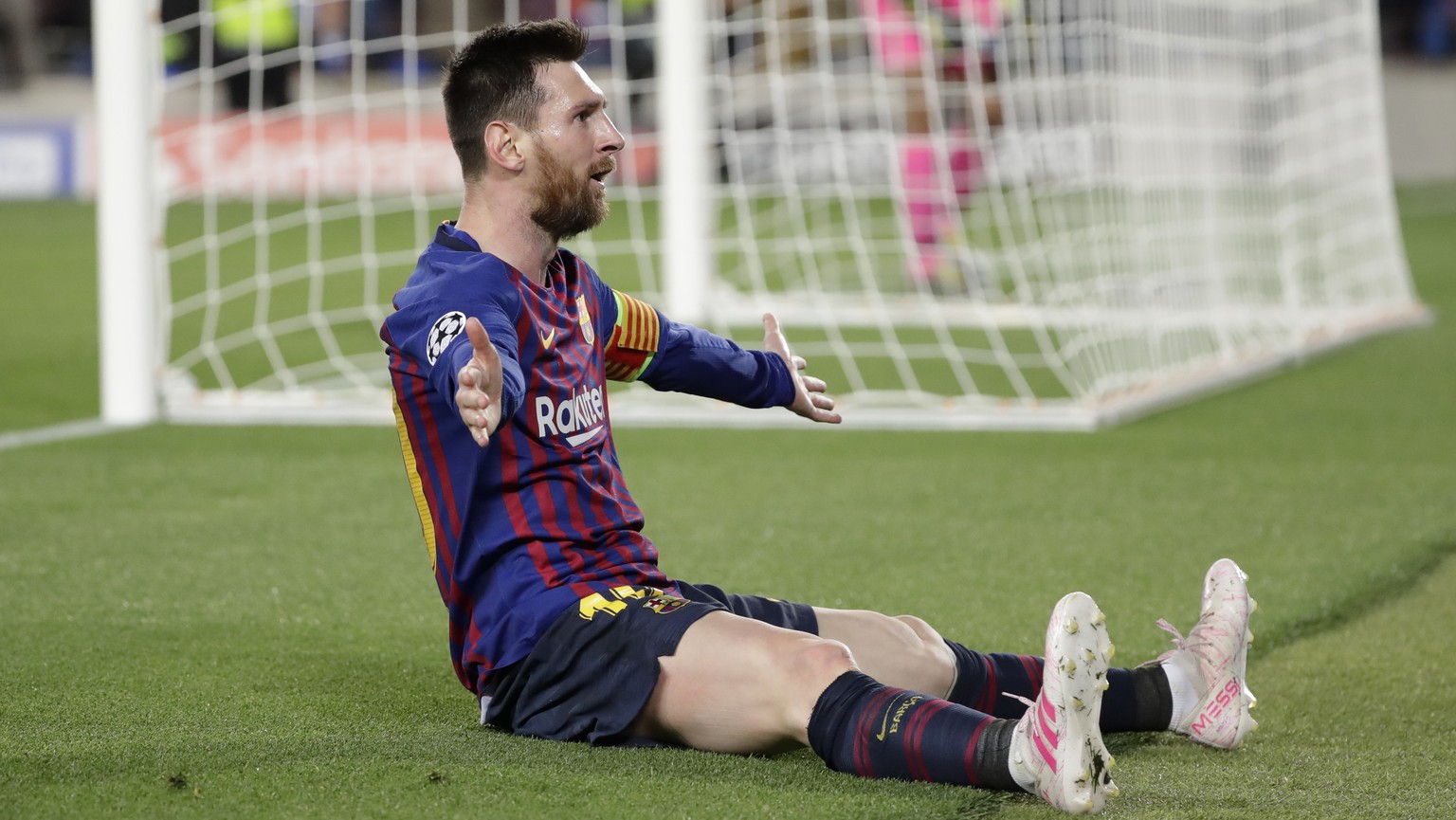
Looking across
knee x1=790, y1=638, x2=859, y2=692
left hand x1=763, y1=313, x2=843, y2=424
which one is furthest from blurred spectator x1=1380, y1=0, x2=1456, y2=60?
knee x1=790, y1=638, x2=859, y2=692

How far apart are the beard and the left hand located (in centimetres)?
40

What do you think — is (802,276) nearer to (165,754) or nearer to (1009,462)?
(1009,462)

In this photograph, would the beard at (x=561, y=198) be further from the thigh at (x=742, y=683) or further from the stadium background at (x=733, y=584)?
the stadium background at (x=733, y=584)

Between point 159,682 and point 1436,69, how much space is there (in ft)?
56.5

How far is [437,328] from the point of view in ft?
7.93

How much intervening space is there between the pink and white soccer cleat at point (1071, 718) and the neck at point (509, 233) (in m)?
0.94

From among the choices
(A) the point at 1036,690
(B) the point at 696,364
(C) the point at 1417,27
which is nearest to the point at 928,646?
(A) the point at 1036,690

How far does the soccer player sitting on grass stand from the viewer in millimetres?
2436

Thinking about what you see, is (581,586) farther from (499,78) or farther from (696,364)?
(499,78)

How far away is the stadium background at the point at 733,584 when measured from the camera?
2.43 meters

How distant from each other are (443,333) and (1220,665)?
1233 mm

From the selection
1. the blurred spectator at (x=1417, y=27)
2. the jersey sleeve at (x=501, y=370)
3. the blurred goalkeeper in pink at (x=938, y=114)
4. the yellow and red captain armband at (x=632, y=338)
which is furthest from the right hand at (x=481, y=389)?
the blurred spectator at (x=1417, y=27)

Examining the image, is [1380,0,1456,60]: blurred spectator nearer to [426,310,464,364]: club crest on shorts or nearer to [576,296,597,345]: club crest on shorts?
[576,296,597,345]: club crest on shorts

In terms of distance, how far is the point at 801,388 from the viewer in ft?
9.68
